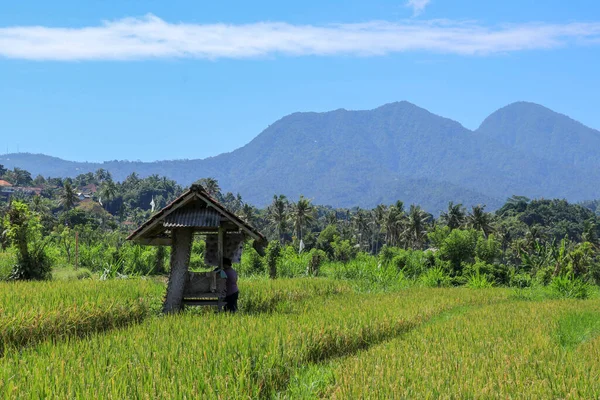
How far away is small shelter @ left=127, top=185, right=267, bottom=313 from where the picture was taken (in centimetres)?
1340

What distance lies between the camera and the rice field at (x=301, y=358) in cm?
667

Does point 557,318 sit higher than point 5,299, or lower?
lower

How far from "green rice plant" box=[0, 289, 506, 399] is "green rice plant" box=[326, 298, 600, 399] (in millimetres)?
684

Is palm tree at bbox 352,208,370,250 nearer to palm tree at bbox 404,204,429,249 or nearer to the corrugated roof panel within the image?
palm tree at bbox 404,204,429,249

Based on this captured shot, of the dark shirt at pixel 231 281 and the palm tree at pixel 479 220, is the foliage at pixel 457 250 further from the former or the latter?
the palm tree at pixel 479 220

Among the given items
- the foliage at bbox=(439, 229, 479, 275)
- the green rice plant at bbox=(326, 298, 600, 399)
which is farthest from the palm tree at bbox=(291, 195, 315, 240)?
the green rice plant at bbox=(326, 298, 600, 399)

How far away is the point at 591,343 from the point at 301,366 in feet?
18.6

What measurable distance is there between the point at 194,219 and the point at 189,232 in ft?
2.46

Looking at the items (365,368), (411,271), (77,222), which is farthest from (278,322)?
(77,222)

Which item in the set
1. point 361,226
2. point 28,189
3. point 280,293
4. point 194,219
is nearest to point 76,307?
point 194,219

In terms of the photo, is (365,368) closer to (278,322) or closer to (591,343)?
(278,322)

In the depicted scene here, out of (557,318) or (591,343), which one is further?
(557,318)

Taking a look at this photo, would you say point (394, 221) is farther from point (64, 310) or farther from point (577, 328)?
point (64, 310)

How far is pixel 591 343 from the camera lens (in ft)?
34.3
